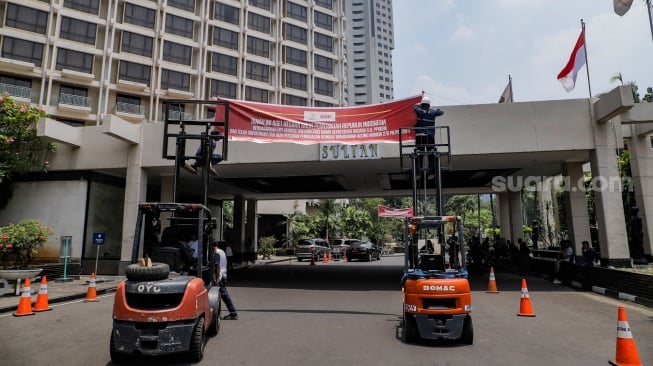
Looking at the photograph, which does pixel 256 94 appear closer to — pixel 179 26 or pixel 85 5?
pixel 179 26

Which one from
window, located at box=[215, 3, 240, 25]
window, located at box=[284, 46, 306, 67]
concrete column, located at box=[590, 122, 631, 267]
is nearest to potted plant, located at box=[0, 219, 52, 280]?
concrete column, located at box=[590, 122, 631, 267]

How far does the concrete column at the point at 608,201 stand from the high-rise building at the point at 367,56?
13999cm

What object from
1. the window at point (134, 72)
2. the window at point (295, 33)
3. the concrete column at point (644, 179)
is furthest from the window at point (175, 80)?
the concrete column at point (644, 179)

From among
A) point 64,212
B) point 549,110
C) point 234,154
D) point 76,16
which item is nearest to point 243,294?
point 234,154

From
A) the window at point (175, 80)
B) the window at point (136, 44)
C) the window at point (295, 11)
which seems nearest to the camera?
the window at point (136, 44)

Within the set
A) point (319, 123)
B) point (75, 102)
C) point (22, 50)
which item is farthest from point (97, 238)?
point (22, 50)

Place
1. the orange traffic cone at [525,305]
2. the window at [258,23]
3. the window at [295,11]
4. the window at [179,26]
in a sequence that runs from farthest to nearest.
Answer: the window at [295,11], the window at [258,23], the window at [179,26], the orange traffic cone at [525,305]

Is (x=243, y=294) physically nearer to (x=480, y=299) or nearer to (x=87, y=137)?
(x=480, y=299)

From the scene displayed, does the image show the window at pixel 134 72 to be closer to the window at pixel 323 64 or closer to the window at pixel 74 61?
the window at pixel 74 61

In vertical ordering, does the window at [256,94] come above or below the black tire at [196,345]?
above

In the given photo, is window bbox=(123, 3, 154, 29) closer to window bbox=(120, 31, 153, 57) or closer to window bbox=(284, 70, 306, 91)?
window bbox=(120, 31, 153, 57)

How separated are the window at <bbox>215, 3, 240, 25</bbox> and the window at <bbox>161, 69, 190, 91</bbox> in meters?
9.94

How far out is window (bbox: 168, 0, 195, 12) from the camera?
48.9 meters

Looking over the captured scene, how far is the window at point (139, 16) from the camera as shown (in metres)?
45.4
